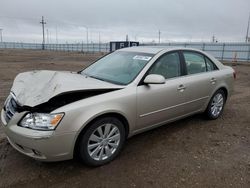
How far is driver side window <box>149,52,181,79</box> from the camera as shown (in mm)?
3588

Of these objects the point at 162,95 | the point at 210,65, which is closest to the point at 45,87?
the point at 162,95

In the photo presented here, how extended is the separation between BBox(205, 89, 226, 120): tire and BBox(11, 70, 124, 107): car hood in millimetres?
2316

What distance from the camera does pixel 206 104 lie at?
4.49 metres

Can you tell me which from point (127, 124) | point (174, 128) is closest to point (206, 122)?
point (174, 128)

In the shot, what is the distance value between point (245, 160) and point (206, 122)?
4.76ft

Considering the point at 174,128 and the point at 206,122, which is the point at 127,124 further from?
the point at 206,122

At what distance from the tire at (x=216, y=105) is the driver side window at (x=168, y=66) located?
120cm

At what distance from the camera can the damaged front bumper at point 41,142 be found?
251 centimetres

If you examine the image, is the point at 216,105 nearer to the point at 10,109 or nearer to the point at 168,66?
the point at 168,66

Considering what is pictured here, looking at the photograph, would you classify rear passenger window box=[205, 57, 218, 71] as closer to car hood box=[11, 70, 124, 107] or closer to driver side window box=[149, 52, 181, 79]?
driver side window box=[149, 52, 181, 79]

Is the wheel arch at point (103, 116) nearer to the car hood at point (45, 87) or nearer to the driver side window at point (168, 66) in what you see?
the car hood at point (45, 87)

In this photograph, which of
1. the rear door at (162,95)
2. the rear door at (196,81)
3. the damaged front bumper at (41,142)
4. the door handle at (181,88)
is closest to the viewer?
the damaged front bumper at (41,142)

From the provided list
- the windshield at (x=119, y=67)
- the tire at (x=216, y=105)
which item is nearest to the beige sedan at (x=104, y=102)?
the windshield at (x=119, y=67)

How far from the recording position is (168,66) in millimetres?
3793
